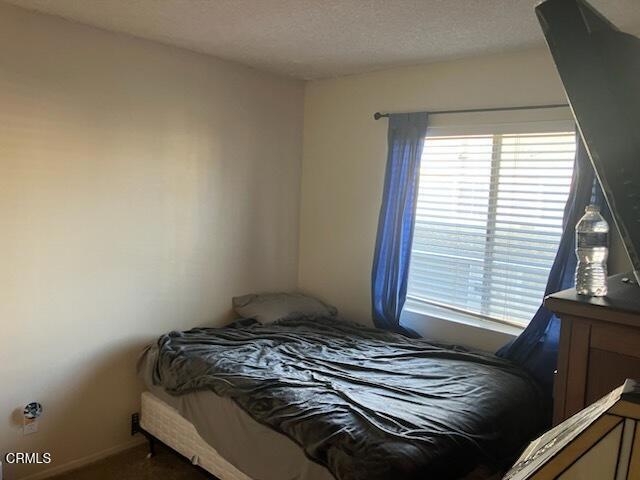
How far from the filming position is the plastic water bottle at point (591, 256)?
133 centimetres

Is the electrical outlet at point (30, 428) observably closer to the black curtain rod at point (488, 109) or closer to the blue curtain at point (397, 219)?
the blue curtain at point (397, 219)

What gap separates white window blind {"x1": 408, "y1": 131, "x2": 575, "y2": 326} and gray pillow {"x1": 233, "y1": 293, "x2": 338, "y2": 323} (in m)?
0.64

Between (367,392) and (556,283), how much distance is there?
1.10 meters

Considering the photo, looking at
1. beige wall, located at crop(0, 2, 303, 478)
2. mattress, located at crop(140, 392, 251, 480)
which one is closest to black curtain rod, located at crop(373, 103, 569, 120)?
beige wall, located at crop(0, 2, 303, 478)

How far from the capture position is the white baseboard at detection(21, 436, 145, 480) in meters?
2.72

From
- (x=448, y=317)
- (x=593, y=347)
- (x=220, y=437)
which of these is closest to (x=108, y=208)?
(x=220, y=437)

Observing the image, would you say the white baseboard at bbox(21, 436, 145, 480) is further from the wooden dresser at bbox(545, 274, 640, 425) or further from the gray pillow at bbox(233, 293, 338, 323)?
the wooden dresser at bbox(545, 274, 640, 425)

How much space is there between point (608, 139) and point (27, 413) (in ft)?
9.67

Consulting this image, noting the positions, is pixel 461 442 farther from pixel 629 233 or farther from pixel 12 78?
Answer: pixel 12 78

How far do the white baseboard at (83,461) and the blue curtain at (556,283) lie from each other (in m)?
2.19

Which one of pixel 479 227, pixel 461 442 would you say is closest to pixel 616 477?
pixel 461 442

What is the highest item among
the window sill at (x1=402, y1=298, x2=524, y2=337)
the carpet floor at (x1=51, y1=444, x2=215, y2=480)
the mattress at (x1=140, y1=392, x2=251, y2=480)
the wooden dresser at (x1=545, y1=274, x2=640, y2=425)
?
the wooden dresser at (x1=545, y1=274, x2=640, y2=425)

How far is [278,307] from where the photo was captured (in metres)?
3.47

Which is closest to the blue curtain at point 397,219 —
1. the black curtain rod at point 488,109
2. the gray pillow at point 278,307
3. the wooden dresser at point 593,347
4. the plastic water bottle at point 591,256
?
the black curtain rod at point 488,109
